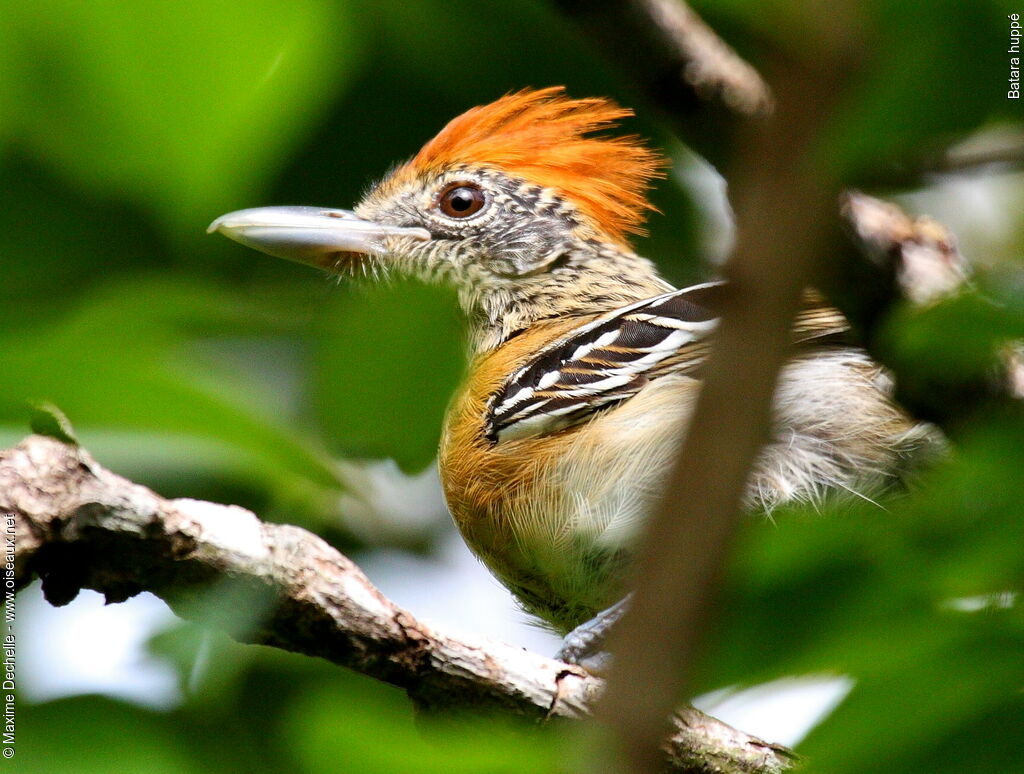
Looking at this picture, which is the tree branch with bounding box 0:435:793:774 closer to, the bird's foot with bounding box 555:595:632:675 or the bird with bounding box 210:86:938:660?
the bird with bounding box 210:86:938:660

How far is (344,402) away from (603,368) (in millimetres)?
2559

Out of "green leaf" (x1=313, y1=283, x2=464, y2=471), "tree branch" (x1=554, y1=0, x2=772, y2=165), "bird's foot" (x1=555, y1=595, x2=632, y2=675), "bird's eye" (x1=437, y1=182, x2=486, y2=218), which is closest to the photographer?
"green leaf" (x1=313, y1=283, x2=464, y2=471)

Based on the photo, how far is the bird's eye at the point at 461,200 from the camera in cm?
549

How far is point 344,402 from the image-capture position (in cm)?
164

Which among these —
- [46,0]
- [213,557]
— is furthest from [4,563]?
[46,0]

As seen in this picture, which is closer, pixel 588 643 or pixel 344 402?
pixel 344 402

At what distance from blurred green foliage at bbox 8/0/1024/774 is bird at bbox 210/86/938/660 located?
1229 millimetres

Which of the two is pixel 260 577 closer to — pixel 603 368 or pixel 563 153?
pixel 603 368

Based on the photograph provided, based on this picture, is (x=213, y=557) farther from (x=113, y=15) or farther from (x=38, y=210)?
(x=38, y=210)

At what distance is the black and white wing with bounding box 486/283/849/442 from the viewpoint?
13.3 feet

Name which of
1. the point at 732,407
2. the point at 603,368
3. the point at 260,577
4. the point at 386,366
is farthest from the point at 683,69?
the point at 603,368

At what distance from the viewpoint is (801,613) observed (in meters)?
1.33

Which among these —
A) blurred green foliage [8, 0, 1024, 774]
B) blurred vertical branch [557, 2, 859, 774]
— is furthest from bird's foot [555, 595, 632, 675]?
blurred vertical branch [557, 2, 859, 774]

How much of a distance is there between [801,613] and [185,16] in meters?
1.06
